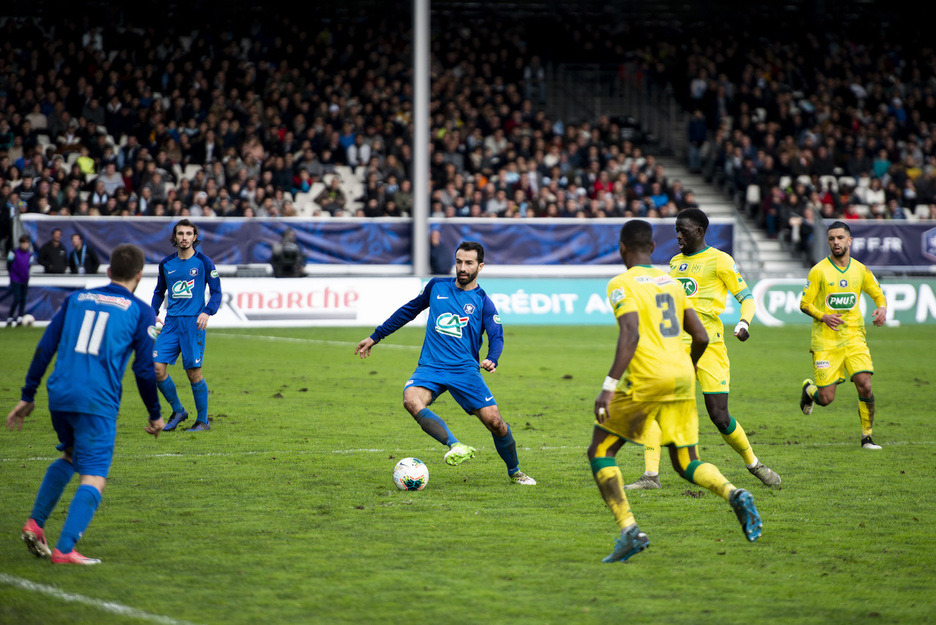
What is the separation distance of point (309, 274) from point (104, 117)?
7.47 m

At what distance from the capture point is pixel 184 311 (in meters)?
10.9

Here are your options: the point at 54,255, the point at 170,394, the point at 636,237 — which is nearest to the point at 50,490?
the point at 636,237

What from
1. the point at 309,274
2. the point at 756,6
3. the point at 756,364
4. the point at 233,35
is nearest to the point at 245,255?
the point at 309,274

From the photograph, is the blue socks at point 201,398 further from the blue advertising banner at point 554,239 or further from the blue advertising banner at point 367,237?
the blue advertising banner at point 554,239

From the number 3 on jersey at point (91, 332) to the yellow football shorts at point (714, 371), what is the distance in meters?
4.50

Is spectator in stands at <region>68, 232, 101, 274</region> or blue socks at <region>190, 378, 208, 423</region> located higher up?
spectator in stands at <region>68, 232, 101, 274</region>

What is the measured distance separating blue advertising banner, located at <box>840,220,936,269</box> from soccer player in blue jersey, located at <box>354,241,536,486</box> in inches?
791

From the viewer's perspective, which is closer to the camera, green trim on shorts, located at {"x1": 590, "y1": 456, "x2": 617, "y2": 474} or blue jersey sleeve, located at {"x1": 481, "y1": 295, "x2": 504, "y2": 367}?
green trim on shorts, located at {"x1": 590, "y1": 456, "x2": 617, "y2": 474}

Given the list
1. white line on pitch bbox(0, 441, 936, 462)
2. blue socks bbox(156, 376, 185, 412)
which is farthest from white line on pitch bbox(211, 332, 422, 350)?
white line on pitch bbox(0, 441, 936, 462)

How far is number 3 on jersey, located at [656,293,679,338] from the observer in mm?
6035

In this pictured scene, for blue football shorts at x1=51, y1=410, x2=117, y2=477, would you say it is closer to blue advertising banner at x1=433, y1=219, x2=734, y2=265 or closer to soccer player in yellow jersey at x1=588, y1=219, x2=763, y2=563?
soccer player in yellow jersey at x1=588, y1=219, x2=763, y2=563

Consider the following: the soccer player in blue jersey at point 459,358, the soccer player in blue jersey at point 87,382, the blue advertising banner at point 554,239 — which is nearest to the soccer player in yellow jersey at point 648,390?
the soccer player in blue jersey at point 459,358

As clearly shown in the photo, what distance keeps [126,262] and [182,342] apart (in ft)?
17.3

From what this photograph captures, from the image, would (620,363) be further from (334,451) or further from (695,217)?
(334,451)
